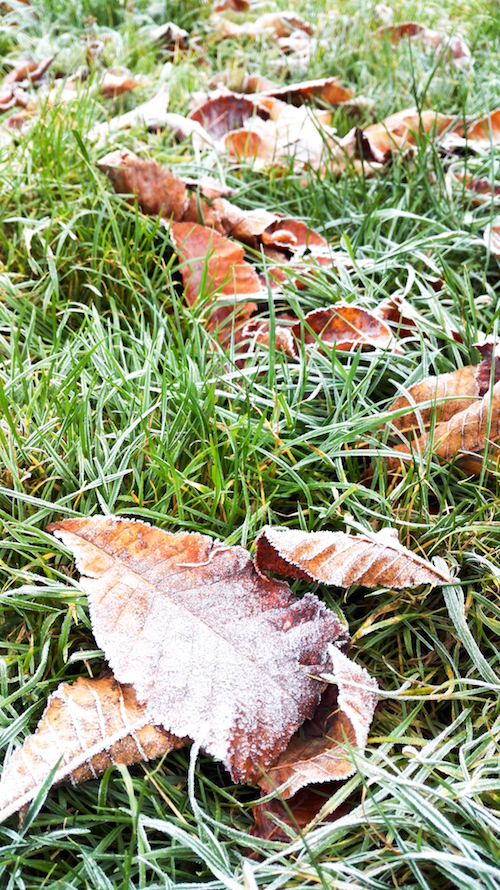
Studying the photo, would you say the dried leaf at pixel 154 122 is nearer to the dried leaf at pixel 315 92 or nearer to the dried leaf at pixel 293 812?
the dried leaf at pixel 315 92

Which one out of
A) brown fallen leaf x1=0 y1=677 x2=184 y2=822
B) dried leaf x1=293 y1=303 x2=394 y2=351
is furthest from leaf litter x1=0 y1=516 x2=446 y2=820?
dried leaf x1=293 y1=303 x2=394 y2=351

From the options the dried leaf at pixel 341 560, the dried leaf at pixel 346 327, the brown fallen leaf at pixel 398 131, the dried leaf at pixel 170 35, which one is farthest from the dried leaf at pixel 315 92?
the dried leaf at pixel 341 560

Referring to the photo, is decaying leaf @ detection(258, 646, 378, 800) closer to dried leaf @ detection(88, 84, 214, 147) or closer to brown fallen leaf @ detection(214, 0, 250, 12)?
dried leaf @ detection(88, 84, 214, 147)

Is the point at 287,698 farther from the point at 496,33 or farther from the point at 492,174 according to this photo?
the point at 496,33

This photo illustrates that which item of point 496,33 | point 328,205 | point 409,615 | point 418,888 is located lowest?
point 418,888

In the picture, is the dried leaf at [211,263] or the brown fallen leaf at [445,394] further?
the dried leaf at [211,263]

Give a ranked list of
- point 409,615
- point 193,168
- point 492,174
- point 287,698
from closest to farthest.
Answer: point 287,698, point 409,615, point 492,174, point 193,168

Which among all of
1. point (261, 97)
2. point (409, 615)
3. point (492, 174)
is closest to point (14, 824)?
point (409, 615)
